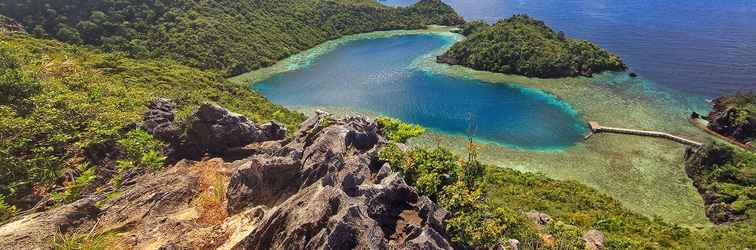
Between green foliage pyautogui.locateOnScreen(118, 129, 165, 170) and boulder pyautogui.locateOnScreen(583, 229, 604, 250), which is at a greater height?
green foliage pyautogui.locateOnScreen(118, 129, 165, 170)

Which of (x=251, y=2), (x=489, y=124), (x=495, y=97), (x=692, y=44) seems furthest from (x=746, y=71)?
(x=251, y=2)

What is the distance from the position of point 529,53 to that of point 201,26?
91.6 metres

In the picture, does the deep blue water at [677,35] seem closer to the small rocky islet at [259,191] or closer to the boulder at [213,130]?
the small rocky islet at [259,191]

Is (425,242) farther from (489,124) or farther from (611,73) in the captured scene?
(611,73)

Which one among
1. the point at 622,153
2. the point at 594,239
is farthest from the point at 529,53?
the point at 594,239

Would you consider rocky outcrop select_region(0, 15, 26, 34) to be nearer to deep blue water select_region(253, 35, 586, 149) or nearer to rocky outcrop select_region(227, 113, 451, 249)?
deep blue water select_region(253, 35, 586, 149)

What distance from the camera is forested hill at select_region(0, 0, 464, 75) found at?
92812 mm

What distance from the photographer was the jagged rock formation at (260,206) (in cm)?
1994

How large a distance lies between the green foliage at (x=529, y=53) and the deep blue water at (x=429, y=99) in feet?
40.0

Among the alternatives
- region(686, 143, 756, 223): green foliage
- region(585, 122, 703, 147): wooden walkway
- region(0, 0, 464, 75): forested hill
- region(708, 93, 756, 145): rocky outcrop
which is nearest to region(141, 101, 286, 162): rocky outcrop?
region(686, 143, 756, 223): green foliage

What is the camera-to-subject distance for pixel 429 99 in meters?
88.8

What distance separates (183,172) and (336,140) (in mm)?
11553

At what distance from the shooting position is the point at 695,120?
72.8m

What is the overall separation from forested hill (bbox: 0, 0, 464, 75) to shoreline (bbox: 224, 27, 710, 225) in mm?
71112
